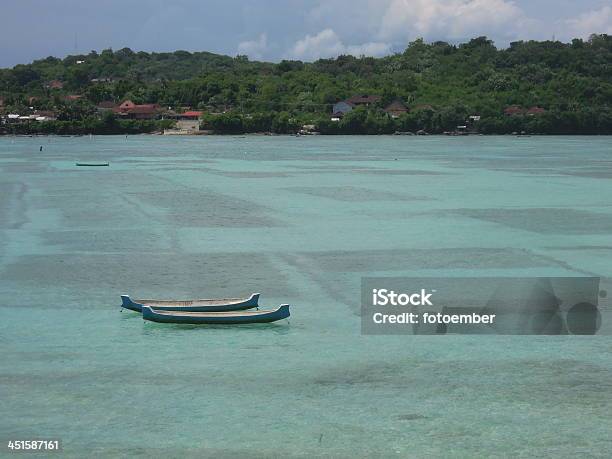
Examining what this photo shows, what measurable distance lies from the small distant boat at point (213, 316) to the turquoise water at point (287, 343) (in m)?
0.17

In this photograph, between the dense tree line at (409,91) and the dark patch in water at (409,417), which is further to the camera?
the dense tree line at (409,91)

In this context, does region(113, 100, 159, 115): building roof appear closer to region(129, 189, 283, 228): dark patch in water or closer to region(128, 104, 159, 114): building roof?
region(128, 104, 159, 114): building roof

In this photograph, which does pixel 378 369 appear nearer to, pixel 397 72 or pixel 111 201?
pixel 111 201

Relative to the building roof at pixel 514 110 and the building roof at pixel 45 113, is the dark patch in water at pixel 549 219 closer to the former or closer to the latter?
the building roof at pixel 514 110

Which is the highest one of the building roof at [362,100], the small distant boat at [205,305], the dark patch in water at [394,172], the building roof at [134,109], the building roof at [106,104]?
the building roof at [362,100]

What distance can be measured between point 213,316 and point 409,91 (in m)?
145

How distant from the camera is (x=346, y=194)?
42.7 m

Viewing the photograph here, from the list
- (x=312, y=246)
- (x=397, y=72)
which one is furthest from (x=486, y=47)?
(x=312, y=246)

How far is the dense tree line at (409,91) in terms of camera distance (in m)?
143

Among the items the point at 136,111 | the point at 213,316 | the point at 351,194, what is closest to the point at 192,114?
the point at 136,111

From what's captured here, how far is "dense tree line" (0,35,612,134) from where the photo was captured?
469 feet

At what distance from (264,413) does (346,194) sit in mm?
30218

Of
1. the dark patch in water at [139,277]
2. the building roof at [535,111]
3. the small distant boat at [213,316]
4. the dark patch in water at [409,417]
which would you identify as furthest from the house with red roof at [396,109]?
the dark patch in water at [409,417]

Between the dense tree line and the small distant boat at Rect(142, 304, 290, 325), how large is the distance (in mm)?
127241
